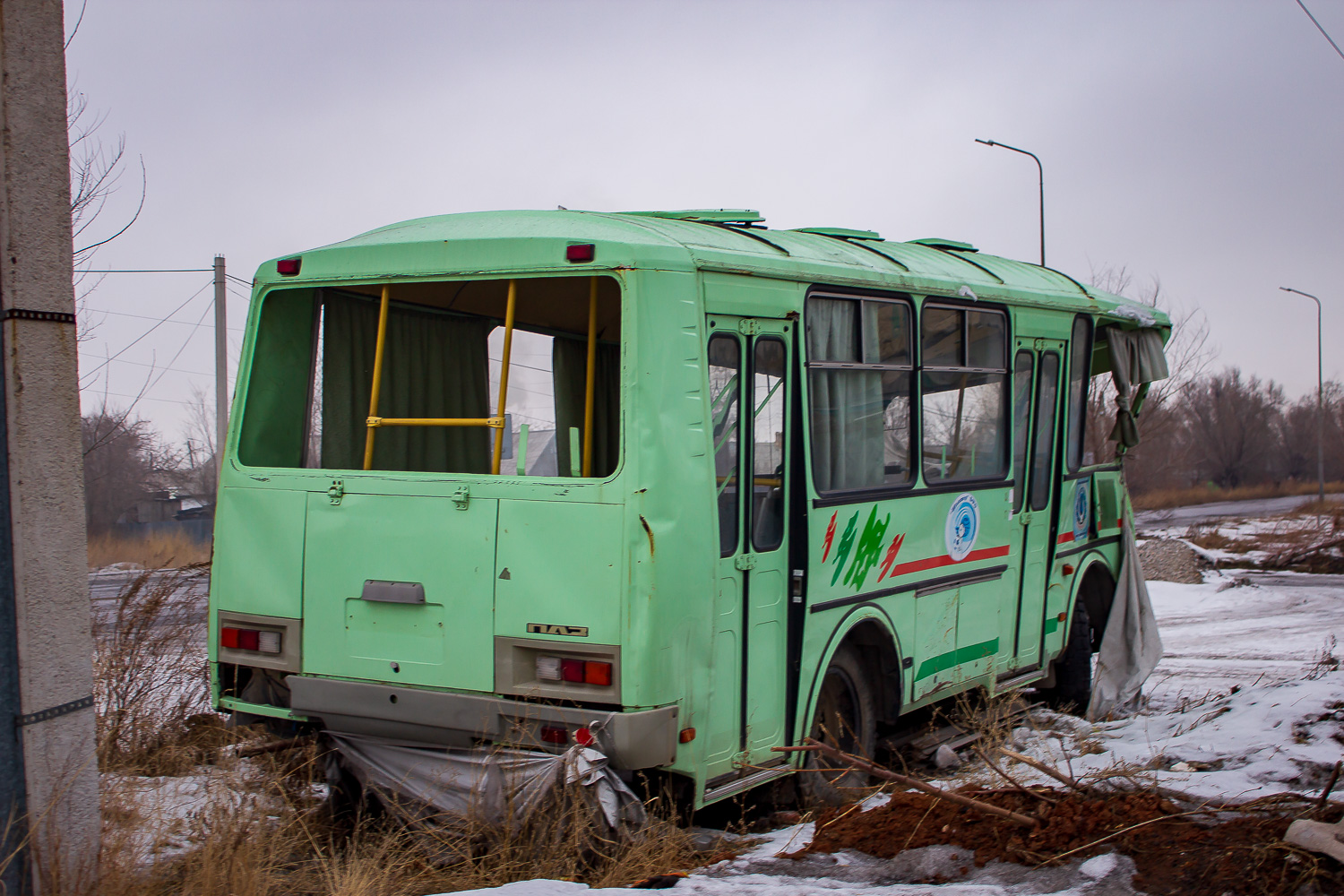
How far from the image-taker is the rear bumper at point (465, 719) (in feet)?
14.3

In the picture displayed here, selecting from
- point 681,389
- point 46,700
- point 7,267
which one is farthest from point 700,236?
point 46,700

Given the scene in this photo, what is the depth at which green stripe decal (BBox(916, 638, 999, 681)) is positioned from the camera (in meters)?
6.52

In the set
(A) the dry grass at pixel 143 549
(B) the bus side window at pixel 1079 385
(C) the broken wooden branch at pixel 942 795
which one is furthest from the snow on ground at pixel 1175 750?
(A) the dry grass at pixel 143 549

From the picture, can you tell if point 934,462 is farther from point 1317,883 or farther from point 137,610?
point 137,610

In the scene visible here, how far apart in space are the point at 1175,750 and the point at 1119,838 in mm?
2452

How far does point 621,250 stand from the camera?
179 inches

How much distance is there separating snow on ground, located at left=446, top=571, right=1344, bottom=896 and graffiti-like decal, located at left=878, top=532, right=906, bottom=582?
1.13 metres

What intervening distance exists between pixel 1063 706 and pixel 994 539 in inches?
86.5

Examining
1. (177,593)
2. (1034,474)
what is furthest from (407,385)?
(1034,474)

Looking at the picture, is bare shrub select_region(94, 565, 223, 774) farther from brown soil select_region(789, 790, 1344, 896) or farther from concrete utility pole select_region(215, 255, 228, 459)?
concrete utility pole select_region(215, 255, 228, 459)

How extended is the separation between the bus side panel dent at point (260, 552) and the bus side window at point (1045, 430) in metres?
5.00

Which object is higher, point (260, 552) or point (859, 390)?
point (859, 390)

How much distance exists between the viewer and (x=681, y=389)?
15.2ft

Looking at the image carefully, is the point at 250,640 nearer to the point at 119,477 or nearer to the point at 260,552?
the point at 260,552
